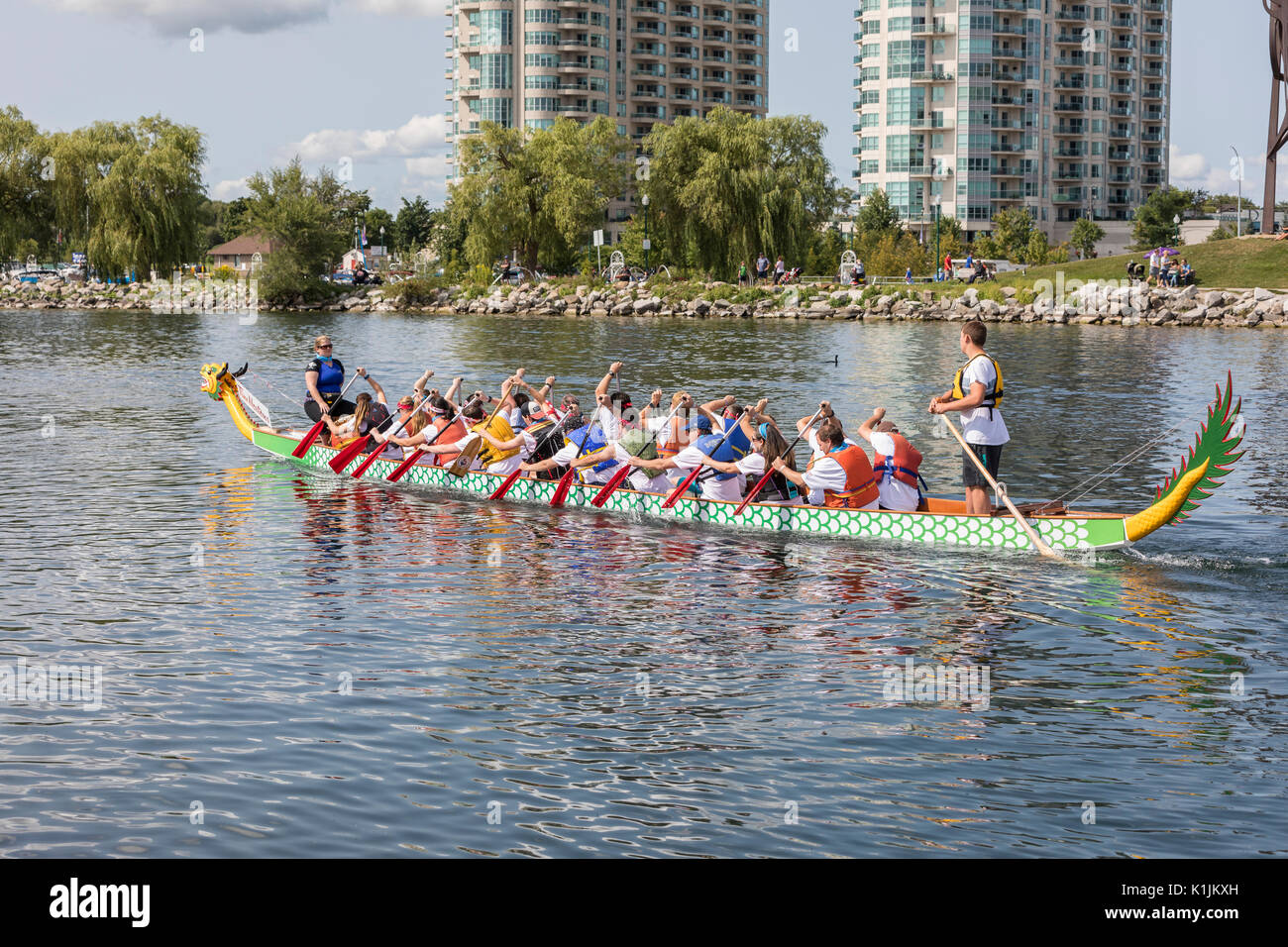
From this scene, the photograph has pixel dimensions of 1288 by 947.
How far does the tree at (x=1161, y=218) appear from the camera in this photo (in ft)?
419

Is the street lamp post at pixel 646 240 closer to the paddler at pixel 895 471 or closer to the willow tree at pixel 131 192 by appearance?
the willow tree at pixel 131 192

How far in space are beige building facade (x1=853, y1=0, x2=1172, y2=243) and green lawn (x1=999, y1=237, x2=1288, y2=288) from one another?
2435 inches

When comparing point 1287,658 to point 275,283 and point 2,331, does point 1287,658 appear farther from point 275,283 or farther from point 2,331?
point 275,283

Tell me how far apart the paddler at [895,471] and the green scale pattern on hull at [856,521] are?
17.5 inches

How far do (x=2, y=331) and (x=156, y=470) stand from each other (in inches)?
2019

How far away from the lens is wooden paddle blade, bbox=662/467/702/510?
64.4 feet

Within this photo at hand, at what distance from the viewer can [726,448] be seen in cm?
1947

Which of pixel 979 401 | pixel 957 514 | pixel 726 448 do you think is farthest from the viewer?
pixel 726 448

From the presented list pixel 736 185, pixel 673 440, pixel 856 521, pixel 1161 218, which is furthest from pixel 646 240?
pixel 856 521

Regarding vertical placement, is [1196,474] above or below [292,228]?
below

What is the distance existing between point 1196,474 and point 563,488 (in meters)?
9.83

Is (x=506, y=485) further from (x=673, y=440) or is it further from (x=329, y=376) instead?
(x=329, y=376)

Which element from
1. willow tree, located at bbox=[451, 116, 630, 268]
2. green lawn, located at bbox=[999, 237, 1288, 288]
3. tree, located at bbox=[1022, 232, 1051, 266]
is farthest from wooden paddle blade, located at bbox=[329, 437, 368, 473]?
tree, located at bbox=[1022, 232, 1051, 266]

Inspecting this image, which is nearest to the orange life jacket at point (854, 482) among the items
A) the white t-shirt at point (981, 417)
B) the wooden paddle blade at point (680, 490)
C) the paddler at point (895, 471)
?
the paddler at point (895, 471)
